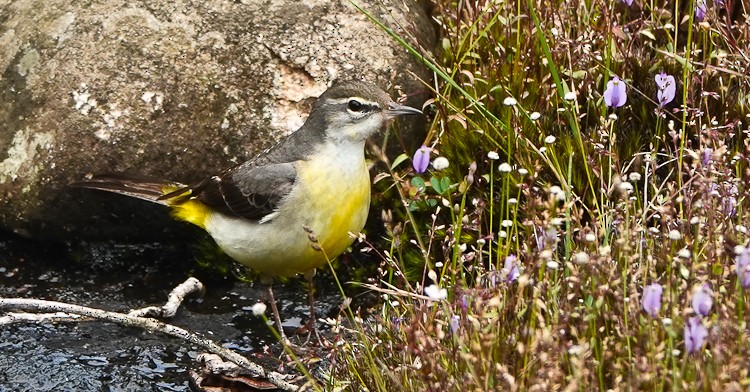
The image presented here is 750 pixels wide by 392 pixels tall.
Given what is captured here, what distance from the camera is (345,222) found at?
20.0 ft

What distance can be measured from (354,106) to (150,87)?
1.52m

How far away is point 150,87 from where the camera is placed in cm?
698

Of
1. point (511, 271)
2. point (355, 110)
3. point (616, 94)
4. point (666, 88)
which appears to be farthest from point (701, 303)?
point (355, 110)

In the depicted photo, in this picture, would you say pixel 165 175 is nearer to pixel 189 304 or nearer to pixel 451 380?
pixel 189 304

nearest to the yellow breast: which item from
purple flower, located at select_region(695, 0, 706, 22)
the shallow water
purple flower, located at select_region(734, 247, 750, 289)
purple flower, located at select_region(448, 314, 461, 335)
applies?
the shallow water

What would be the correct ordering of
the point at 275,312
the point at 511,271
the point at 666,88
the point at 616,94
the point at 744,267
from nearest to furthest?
the point at 744,267
the point at 511,271
the point at 616,94
the point at 666,88
the point at 275,312

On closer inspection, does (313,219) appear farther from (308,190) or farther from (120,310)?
(120,310)

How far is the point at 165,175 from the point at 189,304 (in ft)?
2.76

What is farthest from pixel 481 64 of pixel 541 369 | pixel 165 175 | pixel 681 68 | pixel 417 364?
pixel 541 369

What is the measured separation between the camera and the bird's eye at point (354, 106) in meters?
6.21

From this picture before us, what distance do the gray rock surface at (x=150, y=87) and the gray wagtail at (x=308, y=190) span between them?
0.48 m

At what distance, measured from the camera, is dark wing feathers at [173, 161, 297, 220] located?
20.7 ft

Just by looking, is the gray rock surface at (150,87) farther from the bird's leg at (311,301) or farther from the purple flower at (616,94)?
the purple flower at (616,94)

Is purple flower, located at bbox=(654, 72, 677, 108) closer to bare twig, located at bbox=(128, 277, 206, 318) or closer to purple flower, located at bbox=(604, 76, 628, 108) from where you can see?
purple flower, located at bbox=(604, 76, 628, 108)
